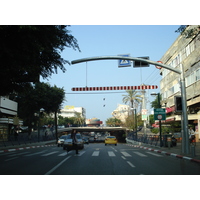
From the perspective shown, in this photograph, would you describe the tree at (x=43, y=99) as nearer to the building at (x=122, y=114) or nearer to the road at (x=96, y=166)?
the building at (x=122, y=114)

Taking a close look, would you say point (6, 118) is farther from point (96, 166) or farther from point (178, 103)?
point (96, 166)

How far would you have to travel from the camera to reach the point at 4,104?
1695 inches

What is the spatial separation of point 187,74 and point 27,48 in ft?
78.1

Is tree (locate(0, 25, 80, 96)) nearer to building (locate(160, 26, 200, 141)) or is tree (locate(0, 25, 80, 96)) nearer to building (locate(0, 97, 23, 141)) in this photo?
building (locate(160, 26, 200, 141))

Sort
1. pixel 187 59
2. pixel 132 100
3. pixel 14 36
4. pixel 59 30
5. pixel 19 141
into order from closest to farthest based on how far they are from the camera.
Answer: pixel 14 36 < pixel 59 30 < pixel 187 59 < pixel 19 141 < pixel 132 100

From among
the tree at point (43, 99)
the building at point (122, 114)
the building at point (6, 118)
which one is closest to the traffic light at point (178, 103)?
the building at point (6, 118)

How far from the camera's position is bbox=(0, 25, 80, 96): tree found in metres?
11.7

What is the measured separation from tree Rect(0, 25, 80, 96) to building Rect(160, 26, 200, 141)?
1158 centimetres

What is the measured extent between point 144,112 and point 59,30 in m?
23.6

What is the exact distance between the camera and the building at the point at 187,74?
91.5 feet

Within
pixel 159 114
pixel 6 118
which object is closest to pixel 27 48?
pixel 159 114

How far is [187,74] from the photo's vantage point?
31.0 m

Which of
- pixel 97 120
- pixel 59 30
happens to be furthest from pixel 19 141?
pixel 97 120
